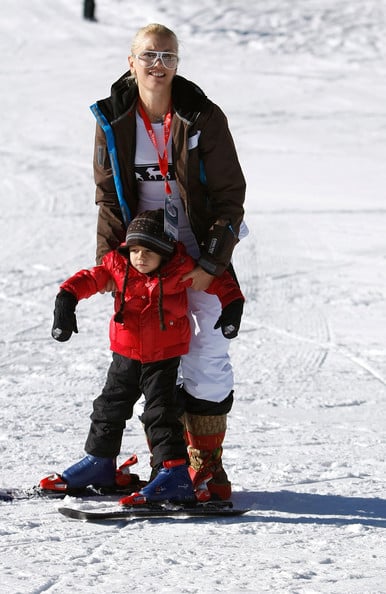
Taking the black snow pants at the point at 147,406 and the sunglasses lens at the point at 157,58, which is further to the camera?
the black snow pants at the point at 147,406

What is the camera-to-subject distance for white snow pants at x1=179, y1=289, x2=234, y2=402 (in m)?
4.00

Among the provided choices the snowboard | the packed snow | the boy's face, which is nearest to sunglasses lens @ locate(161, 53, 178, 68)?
the packed snow

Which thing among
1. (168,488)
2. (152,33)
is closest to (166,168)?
(152,33)

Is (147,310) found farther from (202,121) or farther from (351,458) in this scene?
(351,458)

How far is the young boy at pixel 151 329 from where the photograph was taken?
3789 mm

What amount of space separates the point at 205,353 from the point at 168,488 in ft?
1.74

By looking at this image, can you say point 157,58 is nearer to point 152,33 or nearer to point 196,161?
point 152,33

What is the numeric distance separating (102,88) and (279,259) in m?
8.87

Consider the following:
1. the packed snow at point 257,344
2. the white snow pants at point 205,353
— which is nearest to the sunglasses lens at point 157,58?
the packed snow at point 257,344

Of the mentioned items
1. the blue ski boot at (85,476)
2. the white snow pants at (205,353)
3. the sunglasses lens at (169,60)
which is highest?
the sunglasses lens at (169,60)

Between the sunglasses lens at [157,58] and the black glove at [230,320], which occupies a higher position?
the sunglasses lens at [157,58]

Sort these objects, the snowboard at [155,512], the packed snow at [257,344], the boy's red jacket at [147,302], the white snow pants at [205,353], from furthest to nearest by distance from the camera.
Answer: the white snow pants at [205,353] → the boy's red jacket at [147,302] → the snowboard at [155,512] → the packed snow at [257,344]

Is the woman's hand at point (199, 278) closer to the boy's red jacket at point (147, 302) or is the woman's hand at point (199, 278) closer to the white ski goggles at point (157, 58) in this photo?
the boy's red jacket at point (147, 302)

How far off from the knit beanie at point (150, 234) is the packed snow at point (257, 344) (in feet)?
2.50
